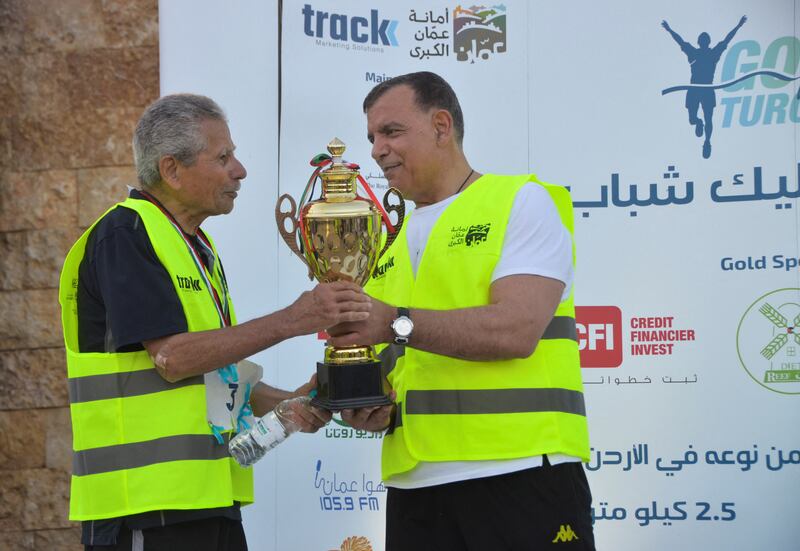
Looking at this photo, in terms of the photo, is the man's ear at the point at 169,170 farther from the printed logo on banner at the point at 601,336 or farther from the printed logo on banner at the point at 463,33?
the printed logo on banner at the point at 601,336

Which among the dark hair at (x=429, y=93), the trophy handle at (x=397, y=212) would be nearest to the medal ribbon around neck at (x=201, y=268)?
the trophy handle at (x=397, y=212)

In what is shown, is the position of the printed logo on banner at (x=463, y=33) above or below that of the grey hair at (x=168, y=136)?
above

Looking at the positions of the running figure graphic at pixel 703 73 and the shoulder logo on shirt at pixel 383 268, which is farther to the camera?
the running figure graphic at pixel 703 73

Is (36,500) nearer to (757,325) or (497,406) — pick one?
(497,406)

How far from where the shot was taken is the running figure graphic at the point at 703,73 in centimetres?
433

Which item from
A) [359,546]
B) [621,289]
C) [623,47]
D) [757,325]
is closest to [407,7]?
[623,47]

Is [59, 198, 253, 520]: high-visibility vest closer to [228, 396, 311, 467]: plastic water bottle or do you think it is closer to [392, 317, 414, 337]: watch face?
[228, 396, 311, 467]: plastic water bottle

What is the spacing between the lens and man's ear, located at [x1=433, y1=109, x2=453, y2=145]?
2871mm

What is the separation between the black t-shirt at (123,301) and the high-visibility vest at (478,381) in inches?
24.4

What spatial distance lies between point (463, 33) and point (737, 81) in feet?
4.26

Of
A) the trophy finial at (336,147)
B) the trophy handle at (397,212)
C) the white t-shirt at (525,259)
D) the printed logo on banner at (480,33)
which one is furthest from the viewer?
the printed logo on banner at (480,33)

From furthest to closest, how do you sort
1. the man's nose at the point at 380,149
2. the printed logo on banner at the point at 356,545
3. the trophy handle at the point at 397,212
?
the printed logo on banner at the point at 356,545
the man's nose at the point at 380,149
the trophy handle at the point at 397,212

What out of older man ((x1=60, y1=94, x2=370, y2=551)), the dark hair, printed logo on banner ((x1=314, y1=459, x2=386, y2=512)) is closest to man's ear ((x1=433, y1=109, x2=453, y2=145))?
the dark hair

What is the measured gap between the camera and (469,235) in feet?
8.62
